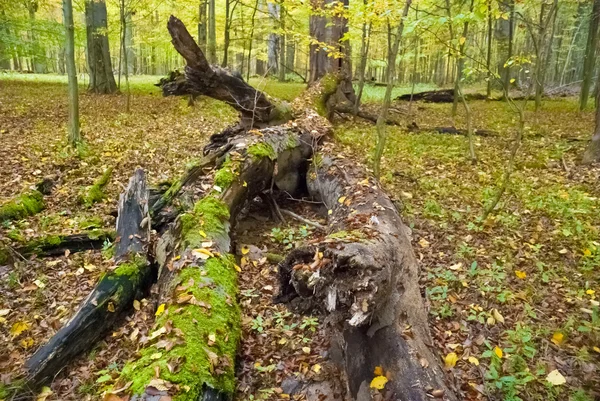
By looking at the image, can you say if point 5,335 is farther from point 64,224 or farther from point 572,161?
point 572,161

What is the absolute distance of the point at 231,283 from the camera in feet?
12.9

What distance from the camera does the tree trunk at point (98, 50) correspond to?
15344 mm

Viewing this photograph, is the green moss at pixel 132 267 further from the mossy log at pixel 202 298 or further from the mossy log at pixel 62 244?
the mossy log at pixel 62 244

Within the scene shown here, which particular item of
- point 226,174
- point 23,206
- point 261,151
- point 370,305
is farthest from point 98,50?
point 370,305

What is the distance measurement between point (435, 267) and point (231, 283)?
241cm

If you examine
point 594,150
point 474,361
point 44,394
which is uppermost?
point 594,150

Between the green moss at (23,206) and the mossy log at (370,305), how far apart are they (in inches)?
181

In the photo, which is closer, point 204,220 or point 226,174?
point 204,220

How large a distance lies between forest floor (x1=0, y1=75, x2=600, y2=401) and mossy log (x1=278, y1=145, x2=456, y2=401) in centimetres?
44

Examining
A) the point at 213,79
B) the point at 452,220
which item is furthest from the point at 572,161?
the point at 213,79

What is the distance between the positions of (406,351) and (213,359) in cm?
140

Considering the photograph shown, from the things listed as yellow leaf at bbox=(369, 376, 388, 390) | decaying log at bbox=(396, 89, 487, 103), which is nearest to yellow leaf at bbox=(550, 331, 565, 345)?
yellow leaf at bbox=(369, 376, 388, 390)

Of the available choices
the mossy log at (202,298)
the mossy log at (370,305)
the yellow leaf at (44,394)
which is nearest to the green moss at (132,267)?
the mossy log at (202,298)

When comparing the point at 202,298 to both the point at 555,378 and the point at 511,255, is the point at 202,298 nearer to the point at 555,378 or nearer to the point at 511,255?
the point at 555,378
